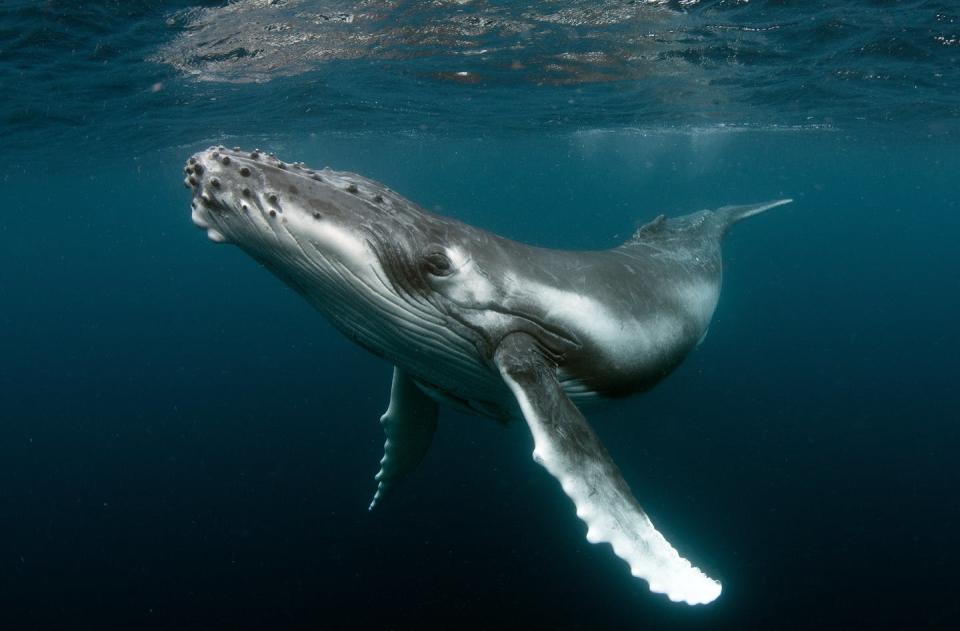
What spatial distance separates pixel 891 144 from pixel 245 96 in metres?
46.5

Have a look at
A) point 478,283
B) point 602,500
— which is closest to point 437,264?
point 478,283

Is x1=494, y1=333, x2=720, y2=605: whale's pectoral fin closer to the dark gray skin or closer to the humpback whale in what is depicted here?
the humpback whale

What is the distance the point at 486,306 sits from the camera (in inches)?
182

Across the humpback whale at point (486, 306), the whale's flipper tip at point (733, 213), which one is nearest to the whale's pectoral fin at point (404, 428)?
the humpback whale at point (486, 306)

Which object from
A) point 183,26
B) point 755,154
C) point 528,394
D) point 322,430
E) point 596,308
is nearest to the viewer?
point 528,394

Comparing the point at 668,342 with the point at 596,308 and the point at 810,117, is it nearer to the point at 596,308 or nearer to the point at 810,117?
the point at 596,308

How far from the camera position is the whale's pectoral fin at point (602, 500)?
3.53 meters

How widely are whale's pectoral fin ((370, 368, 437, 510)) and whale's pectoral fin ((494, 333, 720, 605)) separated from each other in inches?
118

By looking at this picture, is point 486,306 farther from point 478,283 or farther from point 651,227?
point 651,227

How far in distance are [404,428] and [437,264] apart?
10.8ft

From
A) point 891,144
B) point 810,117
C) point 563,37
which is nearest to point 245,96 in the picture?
point 563,37

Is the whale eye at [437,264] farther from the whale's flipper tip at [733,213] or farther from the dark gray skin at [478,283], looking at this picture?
the whale's flipper tip at [733,213]

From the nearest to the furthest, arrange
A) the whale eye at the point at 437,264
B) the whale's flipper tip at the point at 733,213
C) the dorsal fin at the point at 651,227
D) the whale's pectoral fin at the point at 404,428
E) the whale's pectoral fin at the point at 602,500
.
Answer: the whale's pectoral fin at the point at 602,500 → the whale eye at the point at 437,264 → the whale's pectoral fin at the point at 404,428 → the dorsal fin at the point at 651,227 → the whale's flipper tip at the point at 733,213

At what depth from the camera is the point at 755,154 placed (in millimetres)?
65125
